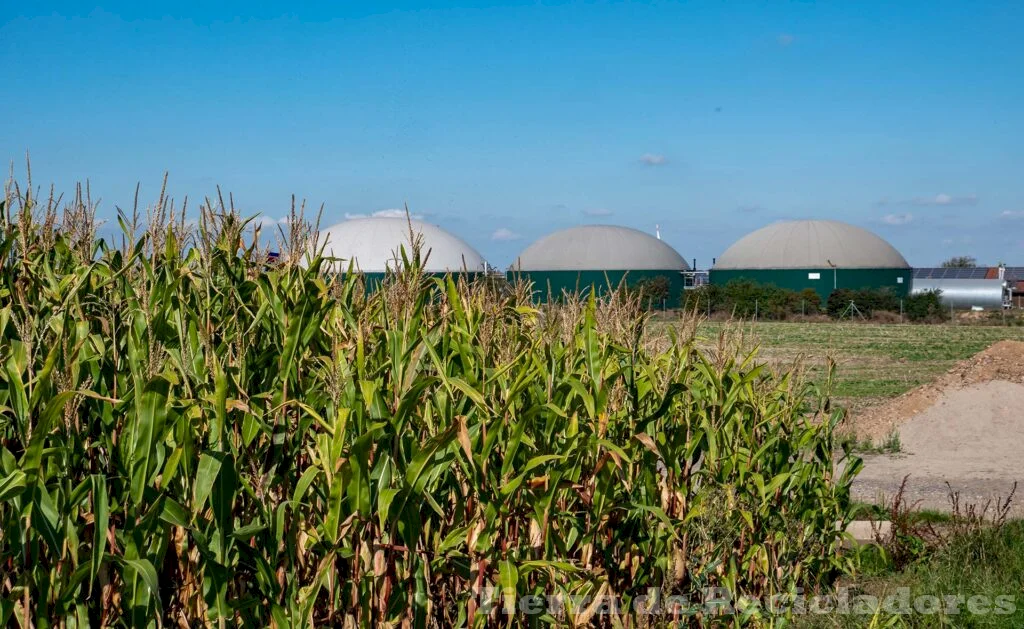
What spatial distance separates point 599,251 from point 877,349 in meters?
29.7

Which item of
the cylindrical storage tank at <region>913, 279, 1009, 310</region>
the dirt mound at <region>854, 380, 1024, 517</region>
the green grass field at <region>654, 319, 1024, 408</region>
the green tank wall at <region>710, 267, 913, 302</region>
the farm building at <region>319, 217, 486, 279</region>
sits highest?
the farm building at <region>319, 217, 486, 279</region>

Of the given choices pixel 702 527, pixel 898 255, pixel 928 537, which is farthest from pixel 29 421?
pixel 898 255

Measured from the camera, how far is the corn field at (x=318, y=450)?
3336 millimetres

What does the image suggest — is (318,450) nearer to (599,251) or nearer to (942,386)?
(942,386)

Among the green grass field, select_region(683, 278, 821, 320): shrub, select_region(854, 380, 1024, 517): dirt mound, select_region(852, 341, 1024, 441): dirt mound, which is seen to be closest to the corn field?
select_region(854, 380, 1024, 517): dirt mound

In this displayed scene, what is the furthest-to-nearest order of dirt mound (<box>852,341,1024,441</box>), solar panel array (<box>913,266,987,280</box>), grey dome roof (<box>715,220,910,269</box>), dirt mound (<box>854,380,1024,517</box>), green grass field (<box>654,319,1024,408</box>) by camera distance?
solar panel array (<box>913,266,987,280</box>) → grey dome roof (<box>715,220,910,269</box>) → green grass field (<box>654,319,1024,408</box>) → dirt mound (<box>852,341,1024,441</box>) → dirt mound (<box>854,380,1024,517</box>)

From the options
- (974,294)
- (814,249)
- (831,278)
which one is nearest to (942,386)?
(974,294)

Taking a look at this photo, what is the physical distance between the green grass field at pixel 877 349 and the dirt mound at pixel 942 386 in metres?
0.66

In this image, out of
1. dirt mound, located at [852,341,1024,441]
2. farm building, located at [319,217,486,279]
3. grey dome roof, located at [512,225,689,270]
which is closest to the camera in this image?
dirt mound, located at [852,341,1024,441]

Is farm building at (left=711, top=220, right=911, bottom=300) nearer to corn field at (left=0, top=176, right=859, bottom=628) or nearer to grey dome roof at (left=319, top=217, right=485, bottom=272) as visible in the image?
grey dome roof at (left=319, top=217, right=485, bottom=272)

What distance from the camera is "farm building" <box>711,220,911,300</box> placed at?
5812cm

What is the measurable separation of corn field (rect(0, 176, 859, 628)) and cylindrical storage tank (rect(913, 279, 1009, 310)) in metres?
53.4

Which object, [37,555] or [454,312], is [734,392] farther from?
[37,555]

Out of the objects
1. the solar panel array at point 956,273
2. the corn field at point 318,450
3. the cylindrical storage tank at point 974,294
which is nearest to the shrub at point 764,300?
the cylindrical storage tank at point 974,294
